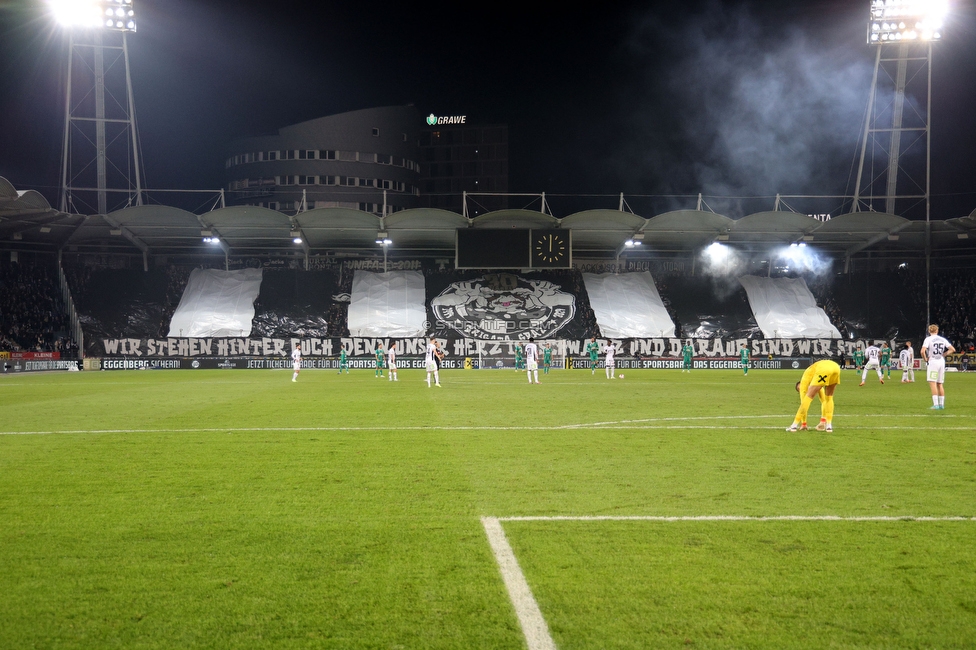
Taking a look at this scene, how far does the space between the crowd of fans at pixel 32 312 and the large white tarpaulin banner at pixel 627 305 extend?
36195 mm

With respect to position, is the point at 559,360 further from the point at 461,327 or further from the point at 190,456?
the point at 190,456

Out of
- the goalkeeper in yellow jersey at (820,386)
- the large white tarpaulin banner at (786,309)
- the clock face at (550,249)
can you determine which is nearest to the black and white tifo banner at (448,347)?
the large white tarpaulin banner at (786,309)

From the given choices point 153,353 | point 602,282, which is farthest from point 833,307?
point 153,353

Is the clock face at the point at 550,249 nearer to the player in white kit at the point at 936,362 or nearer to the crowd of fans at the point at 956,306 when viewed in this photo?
the crowd of fans at the point at 956,306

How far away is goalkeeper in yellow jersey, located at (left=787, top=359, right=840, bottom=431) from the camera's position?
1216cm

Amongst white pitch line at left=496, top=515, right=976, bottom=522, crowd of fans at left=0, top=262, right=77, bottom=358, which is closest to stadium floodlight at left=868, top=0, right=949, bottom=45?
white pitch line at left=496, top=515, right=976, bottom=522

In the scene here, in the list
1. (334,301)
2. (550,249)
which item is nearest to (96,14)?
(334,301)

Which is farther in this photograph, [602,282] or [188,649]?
[602,282]

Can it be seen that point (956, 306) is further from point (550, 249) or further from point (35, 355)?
point (35, 355)

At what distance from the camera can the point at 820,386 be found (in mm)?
12242

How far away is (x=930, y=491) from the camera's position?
25.1ft

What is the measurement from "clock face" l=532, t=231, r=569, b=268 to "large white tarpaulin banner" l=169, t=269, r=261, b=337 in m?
20.7

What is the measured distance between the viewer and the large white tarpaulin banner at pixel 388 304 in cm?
5150

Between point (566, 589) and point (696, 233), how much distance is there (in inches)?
2006
